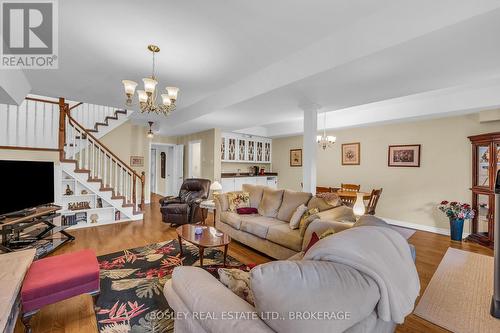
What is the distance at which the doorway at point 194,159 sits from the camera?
7.05m

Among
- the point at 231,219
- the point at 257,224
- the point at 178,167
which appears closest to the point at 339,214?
the point at 257,224

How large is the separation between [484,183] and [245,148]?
5538mm

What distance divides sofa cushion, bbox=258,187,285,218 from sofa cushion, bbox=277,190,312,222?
0.38 ft

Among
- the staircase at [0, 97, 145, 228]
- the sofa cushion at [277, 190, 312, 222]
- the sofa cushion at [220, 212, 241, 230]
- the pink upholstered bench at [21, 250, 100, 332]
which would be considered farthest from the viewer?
the staircase at [0, 97, 145, 228]

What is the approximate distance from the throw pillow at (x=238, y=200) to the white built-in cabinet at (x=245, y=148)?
2.90 metres

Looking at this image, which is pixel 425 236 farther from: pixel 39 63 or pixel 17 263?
pixel 39 63

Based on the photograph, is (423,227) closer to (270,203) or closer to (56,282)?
(270,203)

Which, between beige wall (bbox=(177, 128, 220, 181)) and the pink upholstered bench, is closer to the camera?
the pink upholstered bench

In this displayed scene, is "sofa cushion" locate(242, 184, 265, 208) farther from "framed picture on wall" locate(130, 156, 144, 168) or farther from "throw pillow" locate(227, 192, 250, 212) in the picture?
"framed picture on wall" locate(130, 156, 144, 168)

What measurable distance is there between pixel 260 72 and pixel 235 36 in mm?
→ 871

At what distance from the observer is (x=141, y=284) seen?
7.77ft

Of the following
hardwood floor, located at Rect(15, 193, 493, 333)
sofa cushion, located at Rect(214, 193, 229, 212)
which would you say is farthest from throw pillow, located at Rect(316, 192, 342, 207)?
sofa cushion, located at Rect(214, 193, 229, 212)

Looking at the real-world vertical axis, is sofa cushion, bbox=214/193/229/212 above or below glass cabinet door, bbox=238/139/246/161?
below

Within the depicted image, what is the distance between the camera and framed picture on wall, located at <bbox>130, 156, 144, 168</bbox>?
650cm
